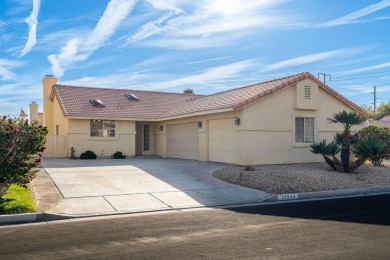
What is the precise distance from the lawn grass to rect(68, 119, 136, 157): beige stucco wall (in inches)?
508

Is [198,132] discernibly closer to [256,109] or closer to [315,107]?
[256,109]

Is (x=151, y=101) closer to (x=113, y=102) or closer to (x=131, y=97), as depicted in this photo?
(x=131, y=97)

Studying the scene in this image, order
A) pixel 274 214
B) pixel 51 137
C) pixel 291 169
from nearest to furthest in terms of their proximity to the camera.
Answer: pixel 274 214
pixel 291 169
pixel 51 137

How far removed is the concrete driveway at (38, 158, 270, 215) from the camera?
1132 cm

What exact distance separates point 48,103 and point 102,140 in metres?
8.41

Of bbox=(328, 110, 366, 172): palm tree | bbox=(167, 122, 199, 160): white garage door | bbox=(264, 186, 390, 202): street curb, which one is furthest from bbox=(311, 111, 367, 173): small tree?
bbox=(167, 122, 199, 160): white garage door

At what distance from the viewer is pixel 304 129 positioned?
21.5 m

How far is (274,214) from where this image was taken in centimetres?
1027

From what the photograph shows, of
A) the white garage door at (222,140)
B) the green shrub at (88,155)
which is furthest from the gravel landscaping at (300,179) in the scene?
the green shrub at (88,155)

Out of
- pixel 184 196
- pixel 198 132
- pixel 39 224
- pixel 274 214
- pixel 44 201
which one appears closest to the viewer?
pixel 39 224

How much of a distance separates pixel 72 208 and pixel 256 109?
11.5 metres

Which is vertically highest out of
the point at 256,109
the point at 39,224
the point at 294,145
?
the point at 256,109

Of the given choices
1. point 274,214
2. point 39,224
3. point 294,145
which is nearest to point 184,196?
point 274,214

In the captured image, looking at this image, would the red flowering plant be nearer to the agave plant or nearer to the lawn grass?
the lawn grass
